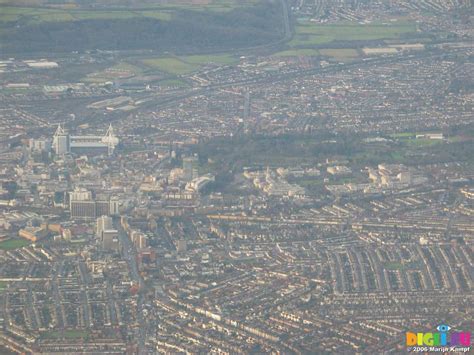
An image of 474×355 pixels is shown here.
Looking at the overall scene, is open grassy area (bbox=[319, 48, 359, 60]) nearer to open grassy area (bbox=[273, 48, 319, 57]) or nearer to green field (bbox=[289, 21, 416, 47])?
open grassy area (bbox=[273, 48, 319, 57])

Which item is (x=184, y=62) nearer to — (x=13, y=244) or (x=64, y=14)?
(x=64, y=14)

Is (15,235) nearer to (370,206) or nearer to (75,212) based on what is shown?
(75,212)

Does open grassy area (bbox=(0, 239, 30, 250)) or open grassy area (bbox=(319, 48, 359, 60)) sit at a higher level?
open grassy area (bbox=(0, 239, 30, 250))

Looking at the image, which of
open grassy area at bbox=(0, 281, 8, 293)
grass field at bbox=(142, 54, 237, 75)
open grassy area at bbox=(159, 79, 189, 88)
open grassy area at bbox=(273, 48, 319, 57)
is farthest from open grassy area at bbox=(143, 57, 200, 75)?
open grassy area at bbox=(0, 281, 8, 293)

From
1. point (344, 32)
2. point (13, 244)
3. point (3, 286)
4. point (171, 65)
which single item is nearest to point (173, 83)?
point (171, 65)

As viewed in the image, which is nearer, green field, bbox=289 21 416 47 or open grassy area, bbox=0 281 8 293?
open grassy area, bbox=0 281 8 293

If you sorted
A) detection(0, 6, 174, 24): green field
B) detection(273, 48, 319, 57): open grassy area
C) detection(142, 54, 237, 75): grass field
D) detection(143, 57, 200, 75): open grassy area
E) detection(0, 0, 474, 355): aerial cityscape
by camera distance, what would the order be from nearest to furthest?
detection(0, 0, 474, 355): aerial cityscape, detection(143, 57, 200, 75): open grassy area, detection(142, 54, 237, 75): grass field, detection(0, 6, 174, 24): green field, detection(273, 48, 319, 57): open grassy area

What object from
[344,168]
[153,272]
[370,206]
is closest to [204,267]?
[153,272]
